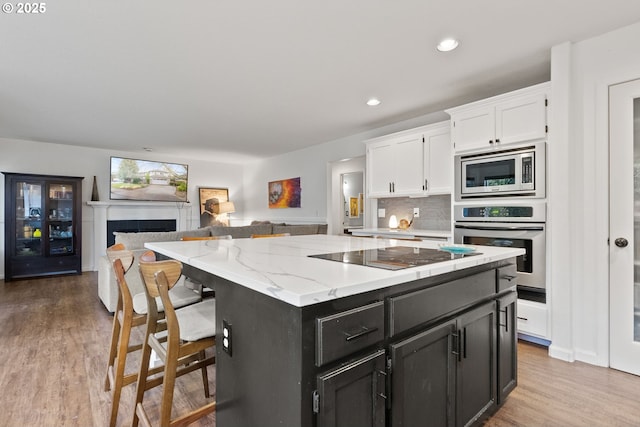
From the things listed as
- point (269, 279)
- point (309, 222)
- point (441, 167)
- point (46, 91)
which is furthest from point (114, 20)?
point (309, 222)

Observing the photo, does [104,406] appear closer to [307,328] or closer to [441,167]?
[307,328]

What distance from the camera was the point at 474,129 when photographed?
10.2ft

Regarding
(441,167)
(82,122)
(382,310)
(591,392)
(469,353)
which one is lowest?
(591,392)

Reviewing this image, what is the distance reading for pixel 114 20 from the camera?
210 cm

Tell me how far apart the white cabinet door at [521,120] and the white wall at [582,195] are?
0.13 metres

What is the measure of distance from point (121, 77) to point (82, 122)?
2089mm

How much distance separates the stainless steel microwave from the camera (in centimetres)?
265

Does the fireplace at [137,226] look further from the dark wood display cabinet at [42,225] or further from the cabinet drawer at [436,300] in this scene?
the cabinet drawer at [436,300]

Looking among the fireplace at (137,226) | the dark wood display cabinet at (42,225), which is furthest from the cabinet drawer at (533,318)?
the dark wood display cabinet at (42,225)

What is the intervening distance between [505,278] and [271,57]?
2378 millimetres

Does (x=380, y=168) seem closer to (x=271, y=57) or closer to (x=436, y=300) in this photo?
(x=271, y=57)

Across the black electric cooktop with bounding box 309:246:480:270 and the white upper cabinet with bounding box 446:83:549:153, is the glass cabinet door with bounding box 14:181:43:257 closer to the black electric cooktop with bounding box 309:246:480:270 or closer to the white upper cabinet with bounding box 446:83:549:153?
the black electric cooktop with bounding box 309:246:480:270

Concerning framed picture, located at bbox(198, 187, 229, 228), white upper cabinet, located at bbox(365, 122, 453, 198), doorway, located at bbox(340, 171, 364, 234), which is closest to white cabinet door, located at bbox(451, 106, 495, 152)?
white upper cabinet, located at bbox(365, 122, 453, 198)

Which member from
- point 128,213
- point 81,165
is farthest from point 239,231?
point 81,165
